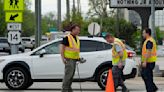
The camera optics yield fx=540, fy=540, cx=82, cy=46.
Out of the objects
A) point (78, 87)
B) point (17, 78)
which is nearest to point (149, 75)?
point (78, 87)

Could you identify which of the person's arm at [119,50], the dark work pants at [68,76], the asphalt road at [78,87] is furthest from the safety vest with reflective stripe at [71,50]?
the asphalt road at [78,87]

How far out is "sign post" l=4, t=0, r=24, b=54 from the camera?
2038cm

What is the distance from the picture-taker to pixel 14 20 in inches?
814

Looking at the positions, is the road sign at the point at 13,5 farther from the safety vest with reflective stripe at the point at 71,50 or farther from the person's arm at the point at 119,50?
the person's arm at the point at 119,50

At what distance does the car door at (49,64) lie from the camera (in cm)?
1666

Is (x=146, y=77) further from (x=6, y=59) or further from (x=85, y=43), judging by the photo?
(x=6, y=59)

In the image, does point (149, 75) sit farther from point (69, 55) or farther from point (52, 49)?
point (52, 49)

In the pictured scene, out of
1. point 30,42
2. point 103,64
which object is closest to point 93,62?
point 103,64

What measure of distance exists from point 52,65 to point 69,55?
11.8 feet

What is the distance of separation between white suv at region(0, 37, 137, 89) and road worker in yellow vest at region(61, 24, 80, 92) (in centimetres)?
341

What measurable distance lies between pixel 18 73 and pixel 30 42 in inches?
2341

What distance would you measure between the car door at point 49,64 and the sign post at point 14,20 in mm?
3706

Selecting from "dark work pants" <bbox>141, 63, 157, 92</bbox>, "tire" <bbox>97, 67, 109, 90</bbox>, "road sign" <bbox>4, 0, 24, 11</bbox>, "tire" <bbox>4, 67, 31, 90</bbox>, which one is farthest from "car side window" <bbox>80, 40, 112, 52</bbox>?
"road sign" <bbox>4, 0, 24, 11</bbox>

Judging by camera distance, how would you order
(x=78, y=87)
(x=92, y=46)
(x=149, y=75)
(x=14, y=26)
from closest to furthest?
(x=149, y=75) → (x=92, y=46) → (x=78, y=87) → (x=14, y=26)
